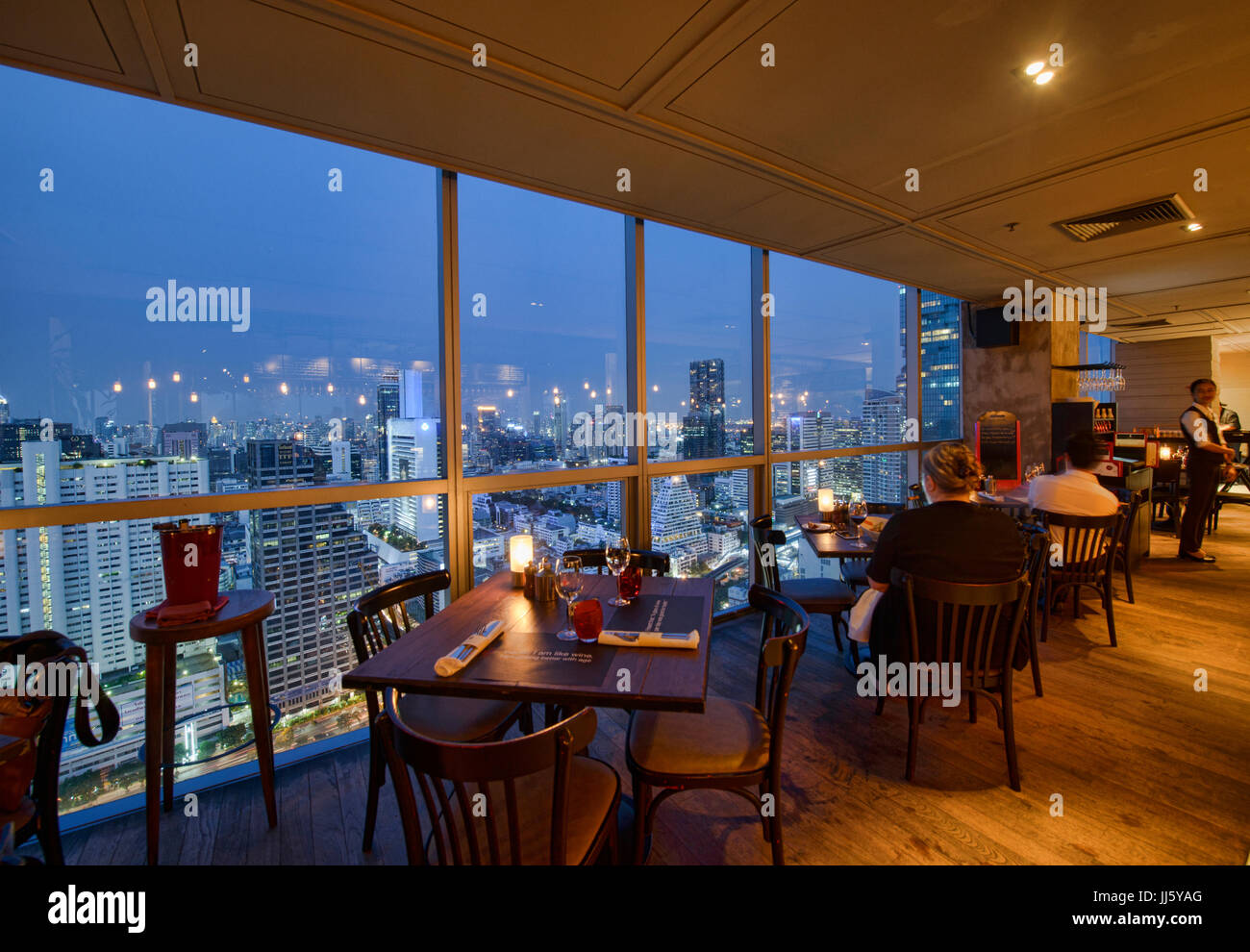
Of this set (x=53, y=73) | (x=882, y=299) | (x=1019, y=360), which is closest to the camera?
(x=53, y=73)

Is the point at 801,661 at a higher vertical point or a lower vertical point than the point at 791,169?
lower

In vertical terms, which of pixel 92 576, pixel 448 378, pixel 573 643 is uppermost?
pixel 448 378

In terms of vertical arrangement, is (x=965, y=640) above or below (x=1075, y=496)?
below

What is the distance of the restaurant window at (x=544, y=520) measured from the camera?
3.13m

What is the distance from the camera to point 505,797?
4.29 feet

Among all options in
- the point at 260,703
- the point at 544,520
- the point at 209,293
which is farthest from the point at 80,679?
the point at 544,520

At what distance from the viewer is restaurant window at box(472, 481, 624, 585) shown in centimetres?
313

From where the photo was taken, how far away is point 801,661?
11.7 ft

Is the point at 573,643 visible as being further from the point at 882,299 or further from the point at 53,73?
the point at 882,299

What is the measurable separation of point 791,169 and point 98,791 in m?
4.46

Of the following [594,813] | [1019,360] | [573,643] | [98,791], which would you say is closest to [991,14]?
[573,643]

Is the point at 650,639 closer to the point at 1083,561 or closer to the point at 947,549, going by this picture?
the point at 947,549

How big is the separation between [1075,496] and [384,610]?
14.6 ft

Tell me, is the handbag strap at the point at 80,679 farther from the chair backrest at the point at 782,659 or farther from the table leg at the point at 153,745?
the chair backrest at the point at 782,659
